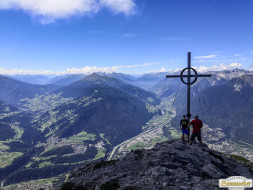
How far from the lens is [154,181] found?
44.2 feet

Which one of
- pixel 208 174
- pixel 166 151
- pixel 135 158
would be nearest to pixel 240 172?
pixel 208 174

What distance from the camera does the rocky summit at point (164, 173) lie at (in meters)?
13.1

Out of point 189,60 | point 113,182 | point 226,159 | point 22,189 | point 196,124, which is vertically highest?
point 189,60

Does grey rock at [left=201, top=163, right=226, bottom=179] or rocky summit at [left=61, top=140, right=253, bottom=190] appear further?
grey rock at [left=201, top=163, right=226, bottom=179]

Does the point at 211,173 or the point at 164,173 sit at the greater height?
the point at 164,173

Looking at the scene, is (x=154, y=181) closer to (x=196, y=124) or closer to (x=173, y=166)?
(x=173, y=166)

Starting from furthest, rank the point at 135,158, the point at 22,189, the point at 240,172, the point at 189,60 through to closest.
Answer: the point at 22,189, the point at 189,60, the point at 135,158, the point at 240,172

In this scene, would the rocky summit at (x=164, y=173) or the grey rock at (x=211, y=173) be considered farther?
the grey rock at (x=211, y=173)

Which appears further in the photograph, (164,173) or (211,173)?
(211,173)

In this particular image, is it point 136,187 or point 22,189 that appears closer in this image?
point 136,187

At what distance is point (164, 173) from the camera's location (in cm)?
1425

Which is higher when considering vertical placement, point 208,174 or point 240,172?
point 208,174

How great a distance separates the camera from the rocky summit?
1305cm

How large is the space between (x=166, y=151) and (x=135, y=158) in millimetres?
3957
